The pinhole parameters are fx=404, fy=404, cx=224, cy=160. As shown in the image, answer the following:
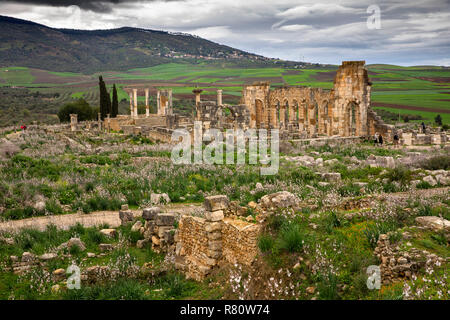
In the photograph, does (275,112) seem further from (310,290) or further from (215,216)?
(310,290)

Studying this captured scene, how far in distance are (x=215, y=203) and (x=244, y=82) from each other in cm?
11064

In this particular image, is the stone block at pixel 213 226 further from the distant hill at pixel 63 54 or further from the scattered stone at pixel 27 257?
the distant hill at pixel 63 54

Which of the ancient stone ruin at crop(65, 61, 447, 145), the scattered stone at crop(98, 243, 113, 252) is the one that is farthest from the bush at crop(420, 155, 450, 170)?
the scattered stone at crop(98, 243, 113, 252)

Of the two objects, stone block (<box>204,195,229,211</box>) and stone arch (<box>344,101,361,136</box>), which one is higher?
stone arch (<box>344,101,361,136</box>)

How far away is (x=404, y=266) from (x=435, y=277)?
0.50 m

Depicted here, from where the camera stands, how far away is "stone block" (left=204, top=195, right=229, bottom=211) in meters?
9.24

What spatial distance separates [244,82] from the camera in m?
117

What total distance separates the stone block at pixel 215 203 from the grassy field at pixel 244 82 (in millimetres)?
49583

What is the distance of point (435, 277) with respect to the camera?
6273 mm

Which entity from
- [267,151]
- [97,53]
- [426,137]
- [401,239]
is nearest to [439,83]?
[426,137]

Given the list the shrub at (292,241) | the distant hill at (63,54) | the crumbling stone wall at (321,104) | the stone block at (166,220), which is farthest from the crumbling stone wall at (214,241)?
the distant hill at (63,54)

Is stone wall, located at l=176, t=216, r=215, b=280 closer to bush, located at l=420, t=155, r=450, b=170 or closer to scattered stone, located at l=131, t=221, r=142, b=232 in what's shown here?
scattered stone, located at l=131, t=221, r=142, b=232
